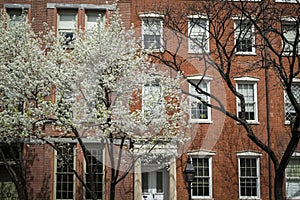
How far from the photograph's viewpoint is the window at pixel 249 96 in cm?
2352

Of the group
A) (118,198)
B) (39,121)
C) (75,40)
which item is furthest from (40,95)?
(118,198)

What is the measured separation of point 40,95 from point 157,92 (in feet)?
13.2

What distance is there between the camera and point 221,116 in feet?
75.9

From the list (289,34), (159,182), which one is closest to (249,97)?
(289,34)

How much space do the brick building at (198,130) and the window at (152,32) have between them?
0.04 meters

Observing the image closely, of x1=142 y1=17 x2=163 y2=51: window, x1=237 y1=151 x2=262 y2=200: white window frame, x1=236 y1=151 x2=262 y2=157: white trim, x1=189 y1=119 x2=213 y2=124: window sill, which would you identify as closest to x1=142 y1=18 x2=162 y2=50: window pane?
x1=142 y1=17 x2=163 y2=51: window

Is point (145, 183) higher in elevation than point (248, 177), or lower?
lower

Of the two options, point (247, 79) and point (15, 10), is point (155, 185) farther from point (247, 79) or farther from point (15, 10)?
point (15, 10)

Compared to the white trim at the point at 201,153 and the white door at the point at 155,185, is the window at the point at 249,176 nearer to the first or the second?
the white trim at the point at 201,153

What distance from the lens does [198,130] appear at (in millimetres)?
22844

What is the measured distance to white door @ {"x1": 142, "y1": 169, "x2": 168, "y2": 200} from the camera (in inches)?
890

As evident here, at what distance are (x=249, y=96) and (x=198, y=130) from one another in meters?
2.96

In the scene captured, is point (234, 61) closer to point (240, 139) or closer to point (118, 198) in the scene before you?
point (240, 139)

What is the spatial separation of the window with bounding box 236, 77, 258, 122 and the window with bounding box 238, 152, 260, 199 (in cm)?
173
